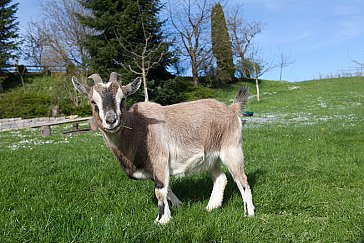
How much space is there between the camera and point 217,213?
3.94 m

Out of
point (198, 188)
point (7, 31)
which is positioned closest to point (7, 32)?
point (7, 31)

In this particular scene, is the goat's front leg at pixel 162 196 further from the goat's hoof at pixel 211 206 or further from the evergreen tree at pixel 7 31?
the evergreen tree at pixel 7 31

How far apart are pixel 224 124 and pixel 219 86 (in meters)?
35.2

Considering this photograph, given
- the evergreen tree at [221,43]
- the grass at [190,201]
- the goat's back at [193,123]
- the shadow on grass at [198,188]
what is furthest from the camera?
the evergreen tree at [221,43]

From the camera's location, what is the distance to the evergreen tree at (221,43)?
122 ft

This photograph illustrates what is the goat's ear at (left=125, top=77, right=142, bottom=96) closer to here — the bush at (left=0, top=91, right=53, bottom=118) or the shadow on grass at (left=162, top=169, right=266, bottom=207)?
the shadow on grass at (left=162, top=169, right=266, bottom=207)

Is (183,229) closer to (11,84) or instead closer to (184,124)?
(184,124)

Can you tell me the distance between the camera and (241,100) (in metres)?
5.15

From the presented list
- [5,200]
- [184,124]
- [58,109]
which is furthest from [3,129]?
[184,124]

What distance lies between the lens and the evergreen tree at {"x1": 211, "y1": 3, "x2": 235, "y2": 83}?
37094mm

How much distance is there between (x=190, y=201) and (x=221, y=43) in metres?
34.3

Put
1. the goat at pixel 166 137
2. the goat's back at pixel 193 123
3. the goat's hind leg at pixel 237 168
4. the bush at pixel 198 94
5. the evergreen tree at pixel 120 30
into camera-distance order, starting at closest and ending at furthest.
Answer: the goat at pixel 166 137 < the goat's back at pixel 193 123 < the goat's hind leg at pixel 237 168 < the evergreen tree at pixel 120 30 < the bush at pixel 198 94

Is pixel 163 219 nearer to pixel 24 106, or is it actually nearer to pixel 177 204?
pixel 177 204

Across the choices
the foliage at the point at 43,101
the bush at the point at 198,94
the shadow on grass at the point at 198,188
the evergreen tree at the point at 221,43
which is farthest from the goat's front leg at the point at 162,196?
the evergreen tree at the point at 221,43
